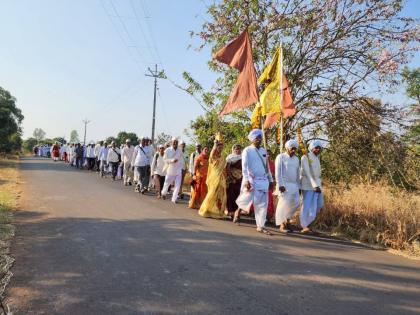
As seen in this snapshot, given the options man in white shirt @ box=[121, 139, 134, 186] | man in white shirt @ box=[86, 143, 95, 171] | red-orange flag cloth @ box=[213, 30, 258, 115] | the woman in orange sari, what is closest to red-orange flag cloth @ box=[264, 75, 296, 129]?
red-orange flag cloth @ box=[213, 30, 258, 115]

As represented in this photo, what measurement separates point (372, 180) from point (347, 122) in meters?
1.68

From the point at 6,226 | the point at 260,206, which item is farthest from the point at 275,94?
the point at 6,226

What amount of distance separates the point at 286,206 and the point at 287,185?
433 mm

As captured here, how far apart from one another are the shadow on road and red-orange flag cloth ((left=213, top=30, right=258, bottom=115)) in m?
3.85

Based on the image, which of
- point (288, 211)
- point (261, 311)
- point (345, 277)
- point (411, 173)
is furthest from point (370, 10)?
point (261, 311)

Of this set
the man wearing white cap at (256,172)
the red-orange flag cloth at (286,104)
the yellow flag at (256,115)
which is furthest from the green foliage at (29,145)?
the man wearing white cap at (256,172)

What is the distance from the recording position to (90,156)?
25609 mm

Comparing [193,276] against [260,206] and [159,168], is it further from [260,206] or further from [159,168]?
[159,168]

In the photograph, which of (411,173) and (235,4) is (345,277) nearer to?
(411,173)

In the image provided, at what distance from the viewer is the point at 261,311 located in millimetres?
4180

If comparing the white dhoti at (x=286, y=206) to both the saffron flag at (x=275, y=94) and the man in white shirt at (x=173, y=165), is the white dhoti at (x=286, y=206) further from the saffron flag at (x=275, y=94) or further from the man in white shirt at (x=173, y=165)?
the man in white shirt at (x=173, y=165)

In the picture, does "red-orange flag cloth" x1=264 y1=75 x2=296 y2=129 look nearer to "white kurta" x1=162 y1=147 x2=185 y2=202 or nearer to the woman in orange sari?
the woman in orange sari

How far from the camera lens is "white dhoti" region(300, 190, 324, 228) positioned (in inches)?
348

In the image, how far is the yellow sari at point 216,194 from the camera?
1002 centimetres
